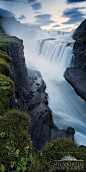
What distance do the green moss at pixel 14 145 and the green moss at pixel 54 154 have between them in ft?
1.12

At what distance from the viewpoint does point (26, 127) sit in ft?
9.66

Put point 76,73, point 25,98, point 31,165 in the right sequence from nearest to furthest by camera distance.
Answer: point 31,165
point 25,98
point 76,73

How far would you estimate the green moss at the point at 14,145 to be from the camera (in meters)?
2.08

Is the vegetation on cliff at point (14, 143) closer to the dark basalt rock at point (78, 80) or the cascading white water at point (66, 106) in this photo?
the cascading white water at point (66, 106)

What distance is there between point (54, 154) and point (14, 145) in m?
1.18

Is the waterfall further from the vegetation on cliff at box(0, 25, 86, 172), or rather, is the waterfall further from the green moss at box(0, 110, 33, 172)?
the green moss at box(0, 110, 33, 172)

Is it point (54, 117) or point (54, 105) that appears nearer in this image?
point (54, 117)

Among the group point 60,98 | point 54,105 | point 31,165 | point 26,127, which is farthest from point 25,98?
point 31,165

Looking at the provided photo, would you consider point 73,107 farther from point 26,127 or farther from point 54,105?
point 26,127

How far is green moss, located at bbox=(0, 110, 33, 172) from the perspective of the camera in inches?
82.0

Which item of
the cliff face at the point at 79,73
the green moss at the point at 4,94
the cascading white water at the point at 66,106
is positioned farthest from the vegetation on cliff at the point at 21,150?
the cliff face at the point at 79,73

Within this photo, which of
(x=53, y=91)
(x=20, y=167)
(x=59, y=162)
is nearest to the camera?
(x=20, y=167)

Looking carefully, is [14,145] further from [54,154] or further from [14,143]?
[54,154]

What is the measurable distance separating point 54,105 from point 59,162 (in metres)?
9.40
